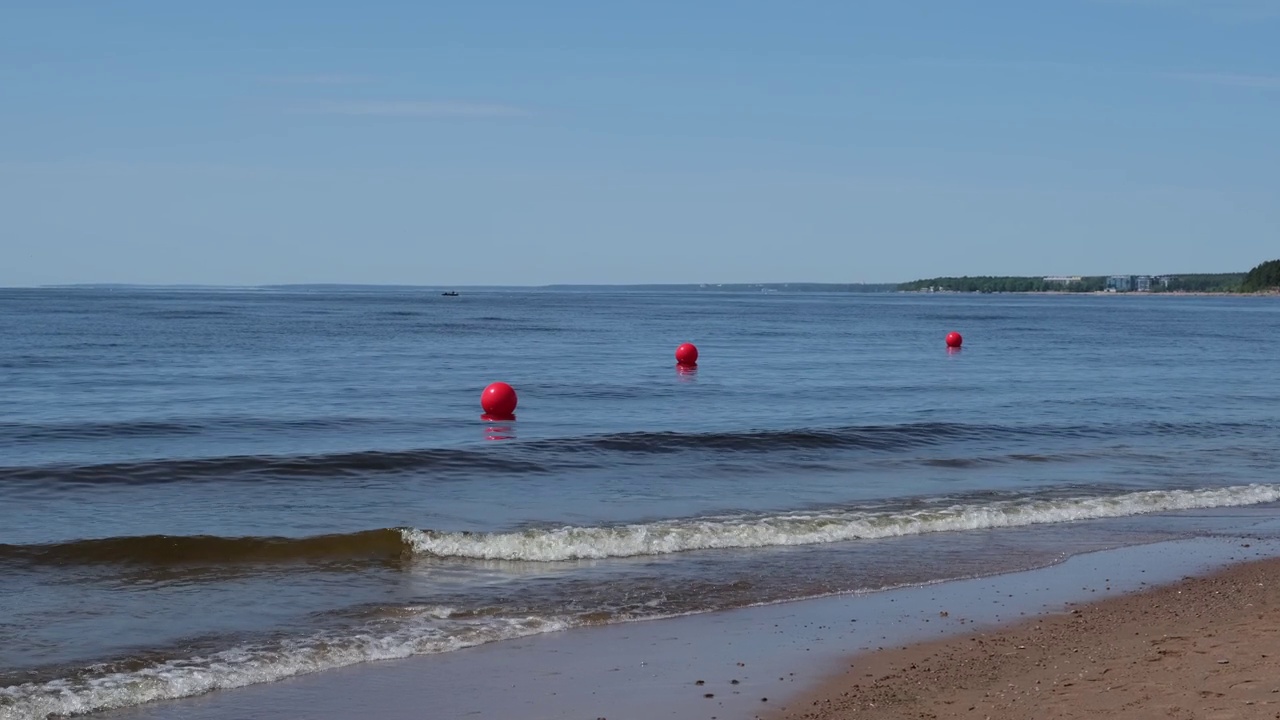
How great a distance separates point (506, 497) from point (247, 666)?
804 centimetres

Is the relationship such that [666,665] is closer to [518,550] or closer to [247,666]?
[247,666]

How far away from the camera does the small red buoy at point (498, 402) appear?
27.6 metres

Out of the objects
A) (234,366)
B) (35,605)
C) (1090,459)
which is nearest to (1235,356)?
(1090,459)

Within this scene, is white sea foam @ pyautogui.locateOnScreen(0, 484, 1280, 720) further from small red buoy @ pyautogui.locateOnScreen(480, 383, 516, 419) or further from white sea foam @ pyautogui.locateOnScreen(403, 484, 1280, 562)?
small red buoy @ pyautogui.locateOnScreen(480, 383, 516, 419)

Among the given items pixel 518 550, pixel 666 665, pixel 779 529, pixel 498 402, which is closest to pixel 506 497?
pixel 518 550

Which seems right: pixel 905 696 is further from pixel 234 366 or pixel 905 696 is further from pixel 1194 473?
pixel 234 366

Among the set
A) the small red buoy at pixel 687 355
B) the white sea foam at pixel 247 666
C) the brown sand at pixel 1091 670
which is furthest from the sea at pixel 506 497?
the small red buoy at pixel 687 355

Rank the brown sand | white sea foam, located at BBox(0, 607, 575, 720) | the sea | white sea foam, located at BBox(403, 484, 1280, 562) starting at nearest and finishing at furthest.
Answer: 1. the brown sand
2. white sea foam, located at BBox(0, 607, 575, 720)
3. the sea
4. white sea foam, located at BBox(403, 484, 1280, 562)

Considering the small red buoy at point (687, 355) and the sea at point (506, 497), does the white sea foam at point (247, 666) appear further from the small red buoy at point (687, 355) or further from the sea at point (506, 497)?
the small red buoy at point (687, 355)

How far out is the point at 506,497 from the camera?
17.5 m

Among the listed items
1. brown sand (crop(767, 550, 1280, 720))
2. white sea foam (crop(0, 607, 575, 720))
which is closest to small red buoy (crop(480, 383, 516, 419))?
white sea foam (crop(0, 607, 575, 720))

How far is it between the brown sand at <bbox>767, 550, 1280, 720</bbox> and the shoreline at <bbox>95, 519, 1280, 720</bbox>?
356 millimetres

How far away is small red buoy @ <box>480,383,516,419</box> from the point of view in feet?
90.4

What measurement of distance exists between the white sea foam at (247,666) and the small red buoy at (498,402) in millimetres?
16366
